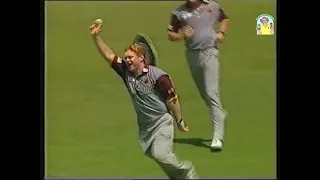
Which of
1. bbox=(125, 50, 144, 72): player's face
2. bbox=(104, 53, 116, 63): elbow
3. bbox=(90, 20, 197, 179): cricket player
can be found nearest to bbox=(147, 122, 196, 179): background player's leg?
bbox=(90, 20, 197, 179): cricket player

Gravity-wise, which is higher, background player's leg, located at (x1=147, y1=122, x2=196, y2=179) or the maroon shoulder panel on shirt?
the maroon shoulder panel on shirt

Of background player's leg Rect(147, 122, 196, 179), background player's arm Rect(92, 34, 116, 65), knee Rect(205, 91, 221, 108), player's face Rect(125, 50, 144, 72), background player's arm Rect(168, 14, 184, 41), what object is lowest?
background player's leg Rect(147, 122, 196, 179)

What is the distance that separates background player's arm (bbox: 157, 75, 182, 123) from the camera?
289 inches

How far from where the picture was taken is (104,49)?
740 cm

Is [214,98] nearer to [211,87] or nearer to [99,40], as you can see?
[211,87]

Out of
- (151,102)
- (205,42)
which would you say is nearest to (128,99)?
(151,102)

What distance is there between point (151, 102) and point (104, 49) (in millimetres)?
583

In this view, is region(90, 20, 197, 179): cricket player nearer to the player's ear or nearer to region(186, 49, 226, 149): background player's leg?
the player's ear

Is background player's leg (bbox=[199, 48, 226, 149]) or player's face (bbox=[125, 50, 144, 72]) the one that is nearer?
player's face (bbox=[125, 50, 144, 72])

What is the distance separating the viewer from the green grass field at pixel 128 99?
24.3ft

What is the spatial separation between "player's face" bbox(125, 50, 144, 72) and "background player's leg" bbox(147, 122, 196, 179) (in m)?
0.55
